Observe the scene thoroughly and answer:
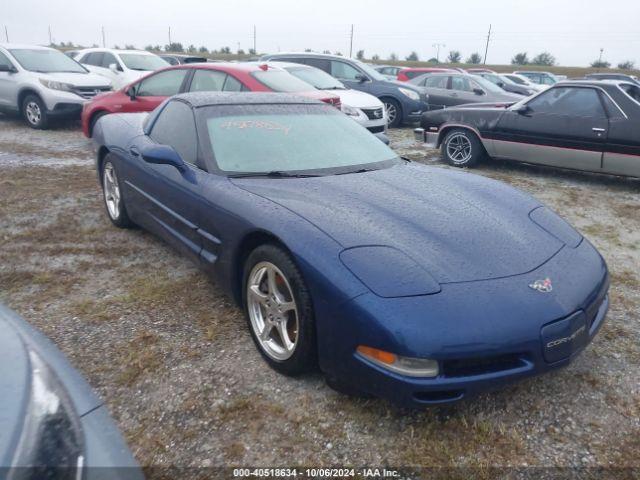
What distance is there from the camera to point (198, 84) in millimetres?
7137

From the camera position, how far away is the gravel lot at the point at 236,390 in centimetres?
213

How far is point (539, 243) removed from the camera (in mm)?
2605

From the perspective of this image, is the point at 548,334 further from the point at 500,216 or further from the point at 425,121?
the point at 425,121

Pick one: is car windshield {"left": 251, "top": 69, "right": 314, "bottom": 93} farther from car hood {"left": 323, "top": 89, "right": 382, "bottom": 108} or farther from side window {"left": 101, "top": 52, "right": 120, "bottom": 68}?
side window {"left": 101, "top": 52, "right": 120, "bottom": 68}

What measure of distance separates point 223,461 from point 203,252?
1.37 metres

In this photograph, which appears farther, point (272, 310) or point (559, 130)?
point (559, 130)

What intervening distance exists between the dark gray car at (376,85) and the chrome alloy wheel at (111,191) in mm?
7507

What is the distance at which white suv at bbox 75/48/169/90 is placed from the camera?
11484 mm

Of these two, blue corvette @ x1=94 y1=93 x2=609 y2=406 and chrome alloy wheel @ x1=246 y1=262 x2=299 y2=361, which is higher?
blue corvette @ x1=94 y1=93 x2=609 y2=406

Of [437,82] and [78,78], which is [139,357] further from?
[437,82]

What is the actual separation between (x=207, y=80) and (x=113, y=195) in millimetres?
3093

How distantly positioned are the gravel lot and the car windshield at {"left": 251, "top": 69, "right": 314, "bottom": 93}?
3542 millimetres

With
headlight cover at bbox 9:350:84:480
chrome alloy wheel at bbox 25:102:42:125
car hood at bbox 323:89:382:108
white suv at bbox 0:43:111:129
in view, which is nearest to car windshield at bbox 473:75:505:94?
car hood at bbox 323:89:382:108

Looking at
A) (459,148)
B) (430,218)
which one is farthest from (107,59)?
(430,218)
